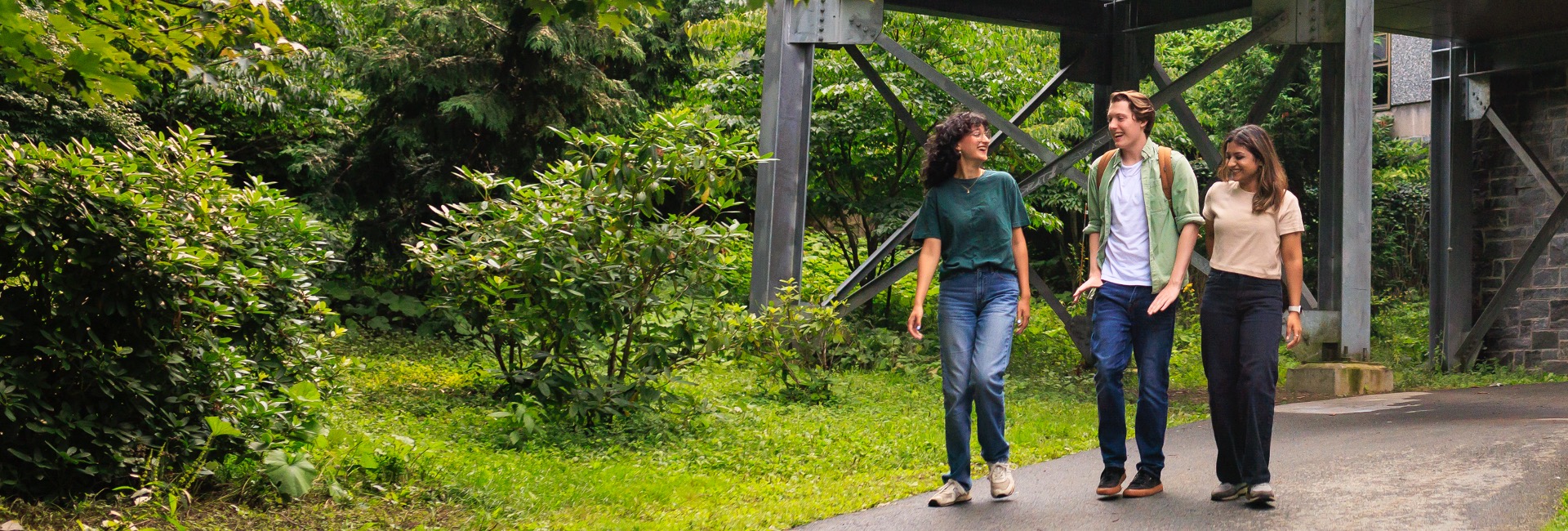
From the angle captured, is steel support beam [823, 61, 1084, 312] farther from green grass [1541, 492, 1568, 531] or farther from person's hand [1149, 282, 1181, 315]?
green grass [1541, 492, 1568, 531]

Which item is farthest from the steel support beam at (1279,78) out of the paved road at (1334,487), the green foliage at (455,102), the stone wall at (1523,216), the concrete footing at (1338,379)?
the green foliage at (455,102)

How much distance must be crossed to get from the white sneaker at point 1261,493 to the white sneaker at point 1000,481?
96 centimetres

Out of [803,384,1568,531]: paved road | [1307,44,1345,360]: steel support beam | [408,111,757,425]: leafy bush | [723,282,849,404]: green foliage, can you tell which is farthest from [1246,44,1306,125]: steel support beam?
[408,111,757,425]: leafy bush

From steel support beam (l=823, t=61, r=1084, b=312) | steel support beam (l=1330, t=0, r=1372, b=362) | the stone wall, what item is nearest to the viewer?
steel support beam (l=1330, t=0, r=1372, b=362)

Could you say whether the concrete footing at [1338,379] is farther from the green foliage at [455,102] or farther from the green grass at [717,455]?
the green foliage at [455,102]

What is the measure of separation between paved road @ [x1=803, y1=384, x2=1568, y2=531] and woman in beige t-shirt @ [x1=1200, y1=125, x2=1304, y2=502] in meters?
0.23

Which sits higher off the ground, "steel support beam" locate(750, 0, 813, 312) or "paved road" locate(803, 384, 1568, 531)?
"steel support beam" locate(750, 0, 813, 312)

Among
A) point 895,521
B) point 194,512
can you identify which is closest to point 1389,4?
point 895,521

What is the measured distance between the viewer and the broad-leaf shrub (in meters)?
4.65

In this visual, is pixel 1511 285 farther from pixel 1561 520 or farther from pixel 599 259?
pixel 599 259

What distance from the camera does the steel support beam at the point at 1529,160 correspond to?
12.6 meters

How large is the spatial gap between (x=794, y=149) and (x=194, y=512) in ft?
18.8

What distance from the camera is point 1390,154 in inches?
838

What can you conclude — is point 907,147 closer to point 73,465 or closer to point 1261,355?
point 1261,355
